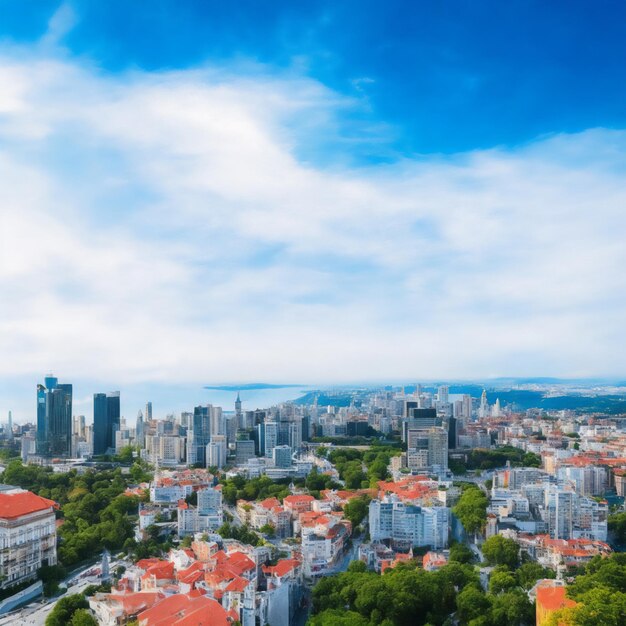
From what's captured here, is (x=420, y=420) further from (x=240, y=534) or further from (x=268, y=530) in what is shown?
(x=240, y=534)

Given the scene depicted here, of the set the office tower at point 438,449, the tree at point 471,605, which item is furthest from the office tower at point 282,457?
the tree at point 471,605

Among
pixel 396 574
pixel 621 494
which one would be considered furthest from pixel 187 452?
pixel 396 574

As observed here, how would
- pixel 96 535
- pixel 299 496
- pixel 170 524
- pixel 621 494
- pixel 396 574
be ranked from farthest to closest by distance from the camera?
1. pixel 621 494
2. pixel 299 496
3. pixel 170 524
4. pixel 96 535
5. pixel 396 574

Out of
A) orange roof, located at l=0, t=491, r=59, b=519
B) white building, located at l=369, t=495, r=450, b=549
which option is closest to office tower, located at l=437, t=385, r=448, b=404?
white building, located at l=369, t=495, r=450, b=549

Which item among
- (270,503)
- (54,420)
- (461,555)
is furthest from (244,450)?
(461,555)

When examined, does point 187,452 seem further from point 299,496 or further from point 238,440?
point 299,496

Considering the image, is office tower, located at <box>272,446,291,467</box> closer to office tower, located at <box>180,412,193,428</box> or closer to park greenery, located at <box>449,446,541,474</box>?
park greenery, located at <box>449,446,541,474</box>
